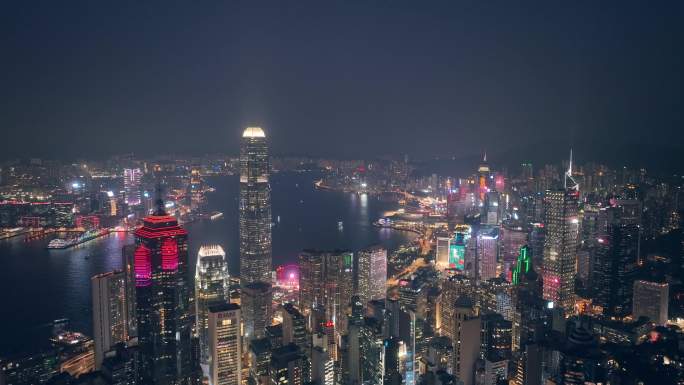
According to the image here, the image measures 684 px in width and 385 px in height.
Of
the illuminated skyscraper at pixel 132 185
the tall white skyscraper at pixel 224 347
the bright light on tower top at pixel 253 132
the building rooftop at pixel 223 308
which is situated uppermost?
the bright light on tower top at pixel 253 132

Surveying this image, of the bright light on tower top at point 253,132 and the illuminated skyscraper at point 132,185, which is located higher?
the bright light on tower top at point 253,132

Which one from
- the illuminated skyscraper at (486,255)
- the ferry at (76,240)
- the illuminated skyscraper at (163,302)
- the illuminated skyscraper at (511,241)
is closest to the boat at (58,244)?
the ferry at (76,240)

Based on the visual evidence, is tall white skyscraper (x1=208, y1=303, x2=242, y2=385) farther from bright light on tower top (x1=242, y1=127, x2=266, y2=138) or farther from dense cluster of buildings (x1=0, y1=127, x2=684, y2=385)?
bright light on tower top (x1=242, y1=127, x2=266, y2=138)

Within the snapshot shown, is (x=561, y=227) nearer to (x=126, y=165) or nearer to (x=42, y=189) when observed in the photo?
(x=126, y=165)

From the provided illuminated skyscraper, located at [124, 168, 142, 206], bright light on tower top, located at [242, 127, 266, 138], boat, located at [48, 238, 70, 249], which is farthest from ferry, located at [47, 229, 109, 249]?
bright light on tower top, located at [242, 127, 266, 138]

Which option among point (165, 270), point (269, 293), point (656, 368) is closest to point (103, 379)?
point (165, 270)

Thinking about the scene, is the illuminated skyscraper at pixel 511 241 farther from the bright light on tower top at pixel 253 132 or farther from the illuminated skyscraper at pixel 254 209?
the bright light on tower top at pixel 253 132

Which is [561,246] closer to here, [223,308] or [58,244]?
[223,308]
